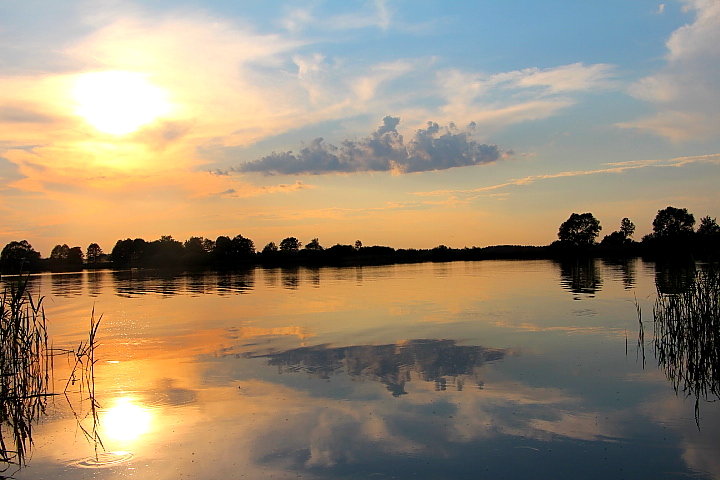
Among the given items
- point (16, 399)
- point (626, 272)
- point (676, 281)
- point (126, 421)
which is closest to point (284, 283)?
point (626, 272)

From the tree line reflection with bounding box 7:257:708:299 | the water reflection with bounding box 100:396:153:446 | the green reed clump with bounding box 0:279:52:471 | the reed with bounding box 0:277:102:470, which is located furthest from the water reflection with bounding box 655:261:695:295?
the green reed clump with bounding box 0:279:52:471

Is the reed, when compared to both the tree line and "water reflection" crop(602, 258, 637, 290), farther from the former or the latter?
the tree line

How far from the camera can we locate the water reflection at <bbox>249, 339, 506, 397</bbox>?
12.9 m

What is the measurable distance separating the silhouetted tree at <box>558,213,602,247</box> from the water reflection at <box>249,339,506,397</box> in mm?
124256

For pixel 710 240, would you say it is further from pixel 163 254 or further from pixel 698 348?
pixel 163 254

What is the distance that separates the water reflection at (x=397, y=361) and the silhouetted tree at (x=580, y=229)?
408ft

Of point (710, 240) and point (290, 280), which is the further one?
point (290, 280)

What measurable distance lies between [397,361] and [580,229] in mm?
128592

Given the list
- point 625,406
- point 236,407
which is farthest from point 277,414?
point 625,406

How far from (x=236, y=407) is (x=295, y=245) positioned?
144 m

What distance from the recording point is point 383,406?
10672mm

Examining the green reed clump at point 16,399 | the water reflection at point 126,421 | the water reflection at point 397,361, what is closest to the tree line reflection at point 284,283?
the water reflection at point 397,361

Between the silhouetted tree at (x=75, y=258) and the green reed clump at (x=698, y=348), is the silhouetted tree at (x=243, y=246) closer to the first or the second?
the silhouetted tree at (x=75, y=258)

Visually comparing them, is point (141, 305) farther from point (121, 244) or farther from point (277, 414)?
point (121, 244)
